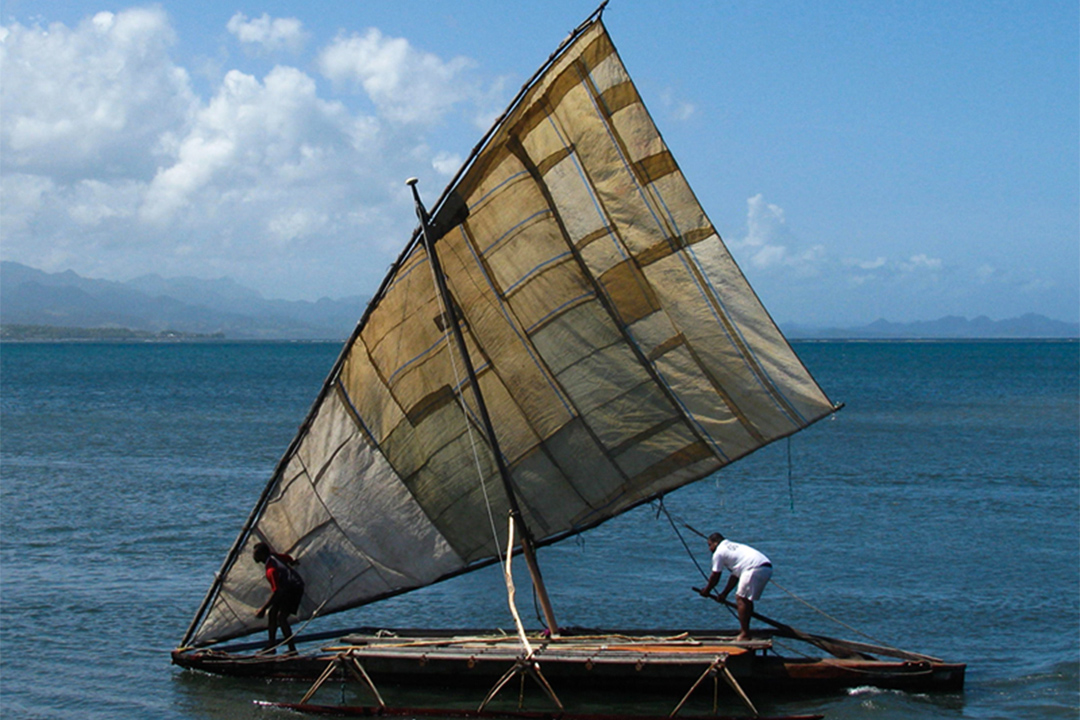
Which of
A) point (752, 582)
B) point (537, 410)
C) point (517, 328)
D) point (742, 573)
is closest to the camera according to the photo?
point (752, 582)

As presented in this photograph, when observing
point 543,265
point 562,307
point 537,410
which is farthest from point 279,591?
point 543,265

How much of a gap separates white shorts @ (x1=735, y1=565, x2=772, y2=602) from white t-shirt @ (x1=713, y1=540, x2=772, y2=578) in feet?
0.23

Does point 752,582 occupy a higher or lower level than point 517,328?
lower

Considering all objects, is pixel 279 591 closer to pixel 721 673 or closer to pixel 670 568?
pixel 721 673

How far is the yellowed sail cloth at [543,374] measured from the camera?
18.0m

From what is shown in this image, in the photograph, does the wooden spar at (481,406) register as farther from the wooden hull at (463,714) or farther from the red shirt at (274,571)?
the red shirt at (274,571)

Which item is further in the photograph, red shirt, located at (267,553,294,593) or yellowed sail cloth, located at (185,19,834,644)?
red shirt, located at (267,553,294,593)

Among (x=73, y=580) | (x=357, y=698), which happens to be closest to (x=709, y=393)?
(x=357, y=698)

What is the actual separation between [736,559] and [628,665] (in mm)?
2522

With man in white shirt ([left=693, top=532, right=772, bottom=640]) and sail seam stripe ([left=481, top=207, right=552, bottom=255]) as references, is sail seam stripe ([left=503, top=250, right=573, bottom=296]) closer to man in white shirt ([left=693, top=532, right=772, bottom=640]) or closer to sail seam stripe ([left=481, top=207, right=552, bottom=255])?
sail seam stripe ([left=481, top=207, right=552, bottom=255])

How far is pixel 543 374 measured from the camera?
19.1m

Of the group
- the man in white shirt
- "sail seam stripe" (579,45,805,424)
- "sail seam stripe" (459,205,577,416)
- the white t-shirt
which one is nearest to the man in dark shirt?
"sail seam stripe" (459,205,577,416)

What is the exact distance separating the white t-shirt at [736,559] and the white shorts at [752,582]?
0.23ft

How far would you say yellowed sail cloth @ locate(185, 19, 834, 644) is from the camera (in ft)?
59.2
